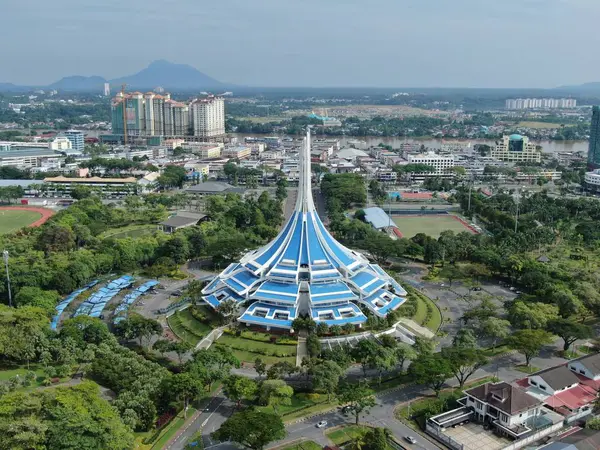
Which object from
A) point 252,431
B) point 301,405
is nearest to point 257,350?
point 301,405

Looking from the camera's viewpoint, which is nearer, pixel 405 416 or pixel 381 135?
pixel 405 416

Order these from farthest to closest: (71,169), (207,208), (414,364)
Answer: (71,169) < (207,208) < (414,364)

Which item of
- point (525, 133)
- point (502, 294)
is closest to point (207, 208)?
point (502, 294)

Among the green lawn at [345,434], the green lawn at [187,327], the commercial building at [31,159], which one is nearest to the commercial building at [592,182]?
the green lawn at [187,327]

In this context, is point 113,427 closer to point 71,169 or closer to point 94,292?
point 94,292

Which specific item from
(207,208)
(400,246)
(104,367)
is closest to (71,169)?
(207,208)

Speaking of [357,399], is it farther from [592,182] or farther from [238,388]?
[592,182]

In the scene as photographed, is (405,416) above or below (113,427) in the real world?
below

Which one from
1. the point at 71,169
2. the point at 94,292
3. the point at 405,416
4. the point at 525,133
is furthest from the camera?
the point at 525,133

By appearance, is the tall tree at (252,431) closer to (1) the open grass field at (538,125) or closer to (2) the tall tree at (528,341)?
(2) the tall tree at (528,341)
